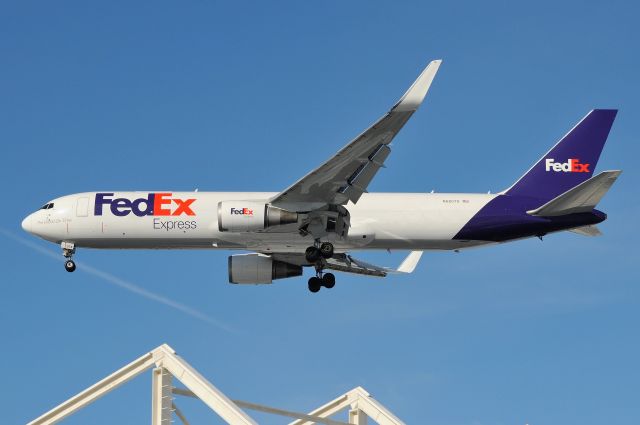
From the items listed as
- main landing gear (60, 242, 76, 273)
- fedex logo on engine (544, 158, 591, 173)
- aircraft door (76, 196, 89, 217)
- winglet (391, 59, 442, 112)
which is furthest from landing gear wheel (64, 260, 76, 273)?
fedex logo on engine (544, 158, 591, 173)

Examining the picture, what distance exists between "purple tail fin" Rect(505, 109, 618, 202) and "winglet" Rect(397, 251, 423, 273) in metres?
7.96

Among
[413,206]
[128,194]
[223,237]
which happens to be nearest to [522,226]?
[413,206]

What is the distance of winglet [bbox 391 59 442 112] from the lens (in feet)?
116

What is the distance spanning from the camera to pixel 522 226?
44.2 metres

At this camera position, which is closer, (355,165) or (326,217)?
(355,165)

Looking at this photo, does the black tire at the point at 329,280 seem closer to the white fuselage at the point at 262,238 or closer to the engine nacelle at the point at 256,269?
the white fuselage at the point at 262,238

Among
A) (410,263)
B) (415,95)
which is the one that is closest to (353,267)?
(410,263)

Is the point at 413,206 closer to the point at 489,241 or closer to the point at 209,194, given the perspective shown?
the point at 489,241

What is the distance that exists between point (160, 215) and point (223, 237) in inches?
108

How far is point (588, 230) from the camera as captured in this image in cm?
4422

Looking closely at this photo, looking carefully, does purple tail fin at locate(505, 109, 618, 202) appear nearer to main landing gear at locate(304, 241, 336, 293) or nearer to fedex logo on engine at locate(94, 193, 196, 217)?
main landing gear at locate(304, 241, 336, 293)

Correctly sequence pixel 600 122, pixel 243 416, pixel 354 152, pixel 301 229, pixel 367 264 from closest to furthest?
pixel 243 416
pixel 354 152
pixel 301 229
pixel 600 122
pixel 367 264

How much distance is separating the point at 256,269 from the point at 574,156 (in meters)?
14.1

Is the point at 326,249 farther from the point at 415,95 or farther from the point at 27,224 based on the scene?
the point at 27,224
